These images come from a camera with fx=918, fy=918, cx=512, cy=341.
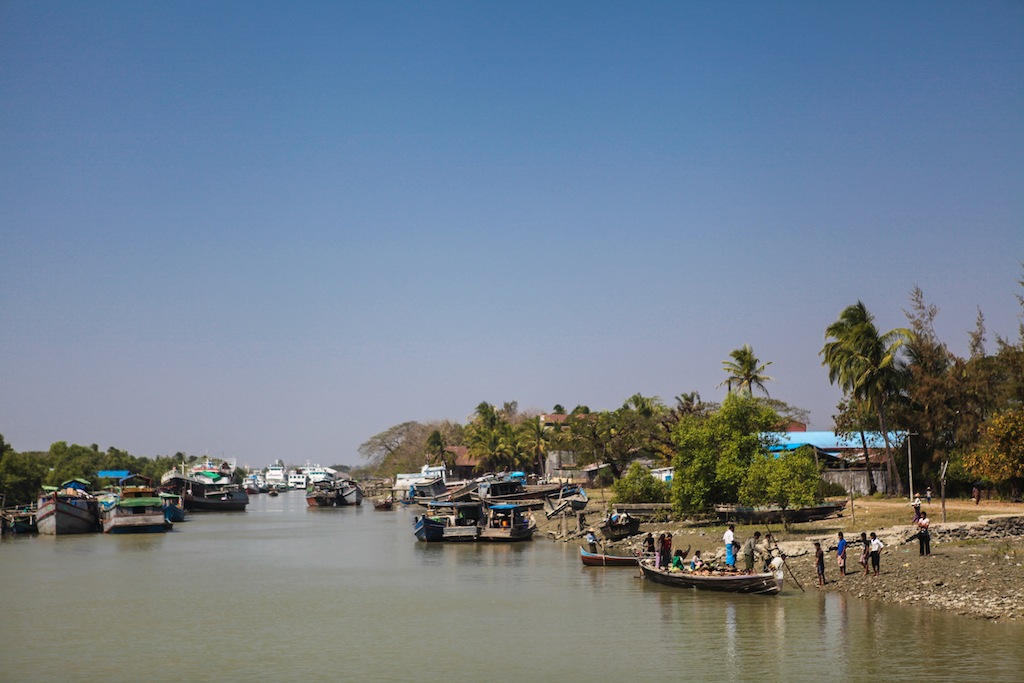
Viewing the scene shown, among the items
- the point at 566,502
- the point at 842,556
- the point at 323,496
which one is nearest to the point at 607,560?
the point at 842,556

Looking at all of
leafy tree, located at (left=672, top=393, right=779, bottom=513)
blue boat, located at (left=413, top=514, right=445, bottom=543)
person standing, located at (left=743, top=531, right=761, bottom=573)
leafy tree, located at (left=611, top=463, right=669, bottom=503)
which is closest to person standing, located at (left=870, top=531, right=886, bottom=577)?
person standing, located at (left=743, top=531, right=761, bottom=573)

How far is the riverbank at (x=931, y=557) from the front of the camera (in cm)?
3109

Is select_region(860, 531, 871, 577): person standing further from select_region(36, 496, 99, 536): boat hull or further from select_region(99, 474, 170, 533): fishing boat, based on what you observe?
select_region(36, 496, 99, 536): boat hull

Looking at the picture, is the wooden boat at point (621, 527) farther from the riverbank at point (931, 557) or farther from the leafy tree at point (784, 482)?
the leafy tree at point (784, 482)

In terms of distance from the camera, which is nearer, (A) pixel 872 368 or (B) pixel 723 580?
(B) pixel 723 580

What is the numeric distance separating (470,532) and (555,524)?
10.2 m

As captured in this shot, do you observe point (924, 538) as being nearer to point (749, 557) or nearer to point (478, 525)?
point (749, 557)

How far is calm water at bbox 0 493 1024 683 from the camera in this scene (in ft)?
89.5

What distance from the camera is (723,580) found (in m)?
36.9

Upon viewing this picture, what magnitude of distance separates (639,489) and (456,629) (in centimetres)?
3635

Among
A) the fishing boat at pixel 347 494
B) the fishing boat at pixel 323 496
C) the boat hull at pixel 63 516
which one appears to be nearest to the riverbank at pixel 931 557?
the boat hull at pixel 63 516

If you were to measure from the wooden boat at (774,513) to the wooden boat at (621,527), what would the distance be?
7213mm

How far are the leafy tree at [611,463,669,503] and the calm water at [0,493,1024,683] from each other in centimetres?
1461

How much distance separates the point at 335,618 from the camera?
1492 inches
